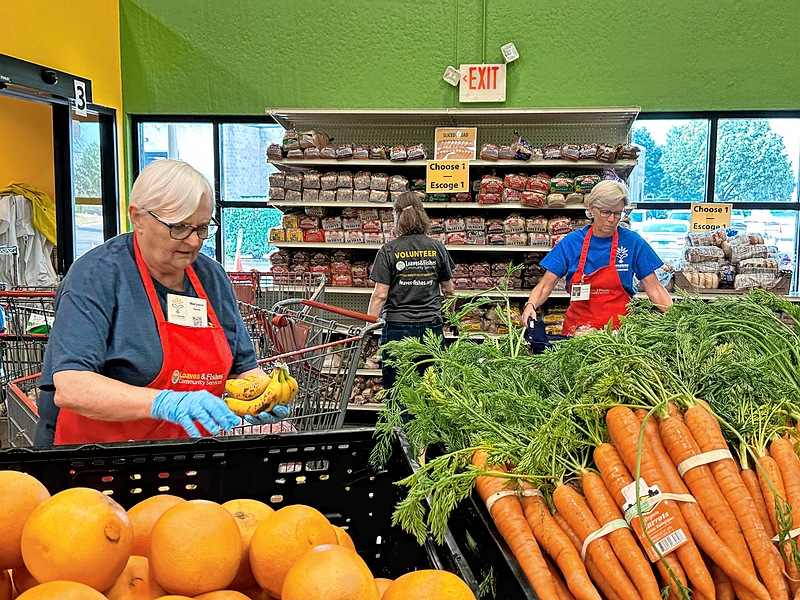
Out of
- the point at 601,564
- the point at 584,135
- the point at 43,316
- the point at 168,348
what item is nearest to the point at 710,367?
A: the point at 601,564

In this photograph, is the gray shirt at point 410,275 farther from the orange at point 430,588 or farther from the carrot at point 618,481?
the orange at point 430,588

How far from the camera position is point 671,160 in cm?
637

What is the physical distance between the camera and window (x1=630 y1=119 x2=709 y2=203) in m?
6.33

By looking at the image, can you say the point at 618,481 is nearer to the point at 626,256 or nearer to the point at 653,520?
the point at 653,520

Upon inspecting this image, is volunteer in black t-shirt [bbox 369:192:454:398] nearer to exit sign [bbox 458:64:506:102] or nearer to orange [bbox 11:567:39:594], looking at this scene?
exit sign [bbox 458:64:506:102]

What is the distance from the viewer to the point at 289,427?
2.43 meters

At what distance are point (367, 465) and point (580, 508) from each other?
0.42m

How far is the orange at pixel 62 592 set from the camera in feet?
2.41

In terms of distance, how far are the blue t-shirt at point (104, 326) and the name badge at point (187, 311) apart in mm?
37

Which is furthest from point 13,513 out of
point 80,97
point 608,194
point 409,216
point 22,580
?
point 80,97

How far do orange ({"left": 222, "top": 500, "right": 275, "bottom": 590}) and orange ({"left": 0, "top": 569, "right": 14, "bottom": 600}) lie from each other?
0.94 feet

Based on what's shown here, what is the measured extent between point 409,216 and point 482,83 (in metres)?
2.47

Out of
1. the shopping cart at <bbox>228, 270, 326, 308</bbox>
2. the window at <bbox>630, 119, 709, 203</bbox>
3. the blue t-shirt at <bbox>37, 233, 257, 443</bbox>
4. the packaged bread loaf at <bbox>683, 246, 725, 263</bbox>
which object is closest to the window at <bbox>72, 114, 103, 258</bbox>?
the shopping cart at <bbox>228, 270, 326, 308</bbox>

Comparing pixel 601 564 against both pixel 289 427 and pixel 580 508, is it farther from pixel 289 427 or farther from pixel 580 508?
pixel 289 427
